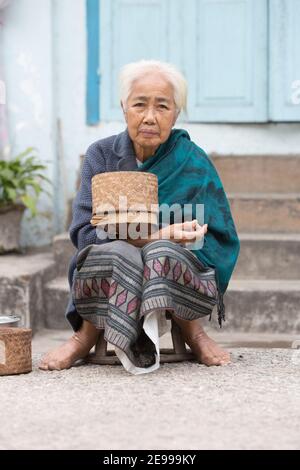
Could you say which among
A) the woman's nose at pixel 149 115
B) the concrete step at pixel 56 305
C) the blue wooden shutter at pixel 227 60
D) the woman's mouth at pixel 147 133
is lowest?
the concrete step at pixel 56 305

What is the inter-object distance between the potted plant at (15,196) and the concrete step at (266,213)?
54.8 inches

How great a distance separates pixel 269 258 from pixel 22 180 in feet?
5.94

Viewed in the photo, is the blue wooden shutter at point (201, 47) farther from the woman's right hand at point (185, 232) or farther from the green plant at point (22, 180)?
the woman's right hand at point (185, 232)

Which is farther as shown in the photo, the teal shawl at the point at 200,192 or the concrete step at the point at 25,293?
the concrete step at the point at 25,293

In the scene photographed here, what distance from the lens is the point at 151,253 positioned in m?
3.23

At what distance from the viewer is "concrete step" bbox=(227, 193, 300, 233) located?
5.63 meters

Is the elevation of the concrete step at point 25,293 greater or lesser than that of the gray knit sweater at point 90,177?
lesser

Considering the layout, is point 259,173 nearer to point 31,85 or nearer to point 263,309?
point 263,309

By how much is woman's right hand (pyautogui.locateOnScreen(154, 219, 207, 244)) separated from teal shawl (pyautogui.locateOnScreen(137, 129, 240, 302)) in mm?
175

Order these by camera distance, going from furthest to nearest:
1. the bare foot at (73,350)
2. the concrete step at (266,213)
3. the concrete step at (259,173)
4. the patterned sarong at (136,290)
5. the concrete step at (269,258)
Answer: the concrete step at (259,173), the concrete step at (266,213), the concrete step at (269,258), the bare foot at (73,350), the patterned sarong at (136,290)

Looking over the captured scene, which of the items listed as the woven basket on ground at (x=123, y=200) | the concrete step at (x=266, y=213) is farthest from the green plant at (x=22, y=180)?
the woven basket on ground at (x=123, y=200)

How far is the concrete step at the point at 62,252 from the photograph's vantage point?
17.9 feet

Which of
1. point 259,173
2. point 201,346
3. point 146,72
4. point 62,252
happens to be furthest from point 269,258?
point 146,72
